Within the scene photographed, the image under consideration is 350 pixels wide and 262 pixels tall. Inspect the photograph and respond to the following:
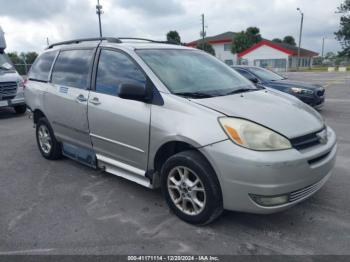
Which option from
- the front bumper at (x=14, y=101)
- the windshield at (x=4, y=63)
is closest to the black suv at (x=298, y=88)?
the front bumper at (x=14, y=101)

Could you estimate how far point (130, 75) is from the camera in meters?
3.71

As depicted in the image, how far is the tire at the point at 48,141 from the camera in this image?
204 inches

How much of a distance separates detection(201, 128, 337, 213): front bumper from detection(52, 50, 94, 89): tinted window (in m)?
2.18

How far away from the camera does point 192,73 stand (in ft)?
12.5

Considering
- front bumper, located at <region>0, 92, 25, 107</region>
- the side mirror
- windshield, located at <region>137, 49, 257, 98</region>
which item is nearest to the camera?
the side mirror

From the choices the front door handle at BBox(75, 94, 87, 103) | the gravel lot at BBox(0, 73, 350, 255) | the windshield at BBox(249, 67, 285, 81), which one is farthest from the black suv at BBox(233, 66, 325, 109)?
the front door handle at BBox(75, 94, 87, 103)

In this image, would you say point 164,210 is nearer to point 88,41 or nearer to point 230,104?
point 230,104

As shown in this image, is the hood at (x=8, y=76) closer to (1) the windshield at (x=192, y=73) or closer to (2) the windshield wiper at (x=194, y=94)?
(1) the windshield at (x=192, y=73)

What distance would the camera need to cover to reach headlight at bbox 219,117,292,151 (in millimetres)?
2805

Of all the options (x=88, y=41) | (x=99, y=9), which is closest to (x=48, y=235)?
(x=88, y=41)

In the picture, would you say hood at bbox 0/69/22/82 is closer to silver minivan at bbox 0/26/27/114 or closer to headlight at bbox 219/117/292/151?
silver minivan at bbox 0/26/27/114

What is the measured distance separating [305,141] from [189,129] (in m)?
1.08

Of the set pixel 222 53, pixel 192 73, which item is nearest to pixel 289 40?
pixel 222 53

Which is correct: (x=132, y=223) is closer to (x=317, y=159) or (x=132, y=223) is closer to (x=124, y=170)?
(x=124, y=170)
